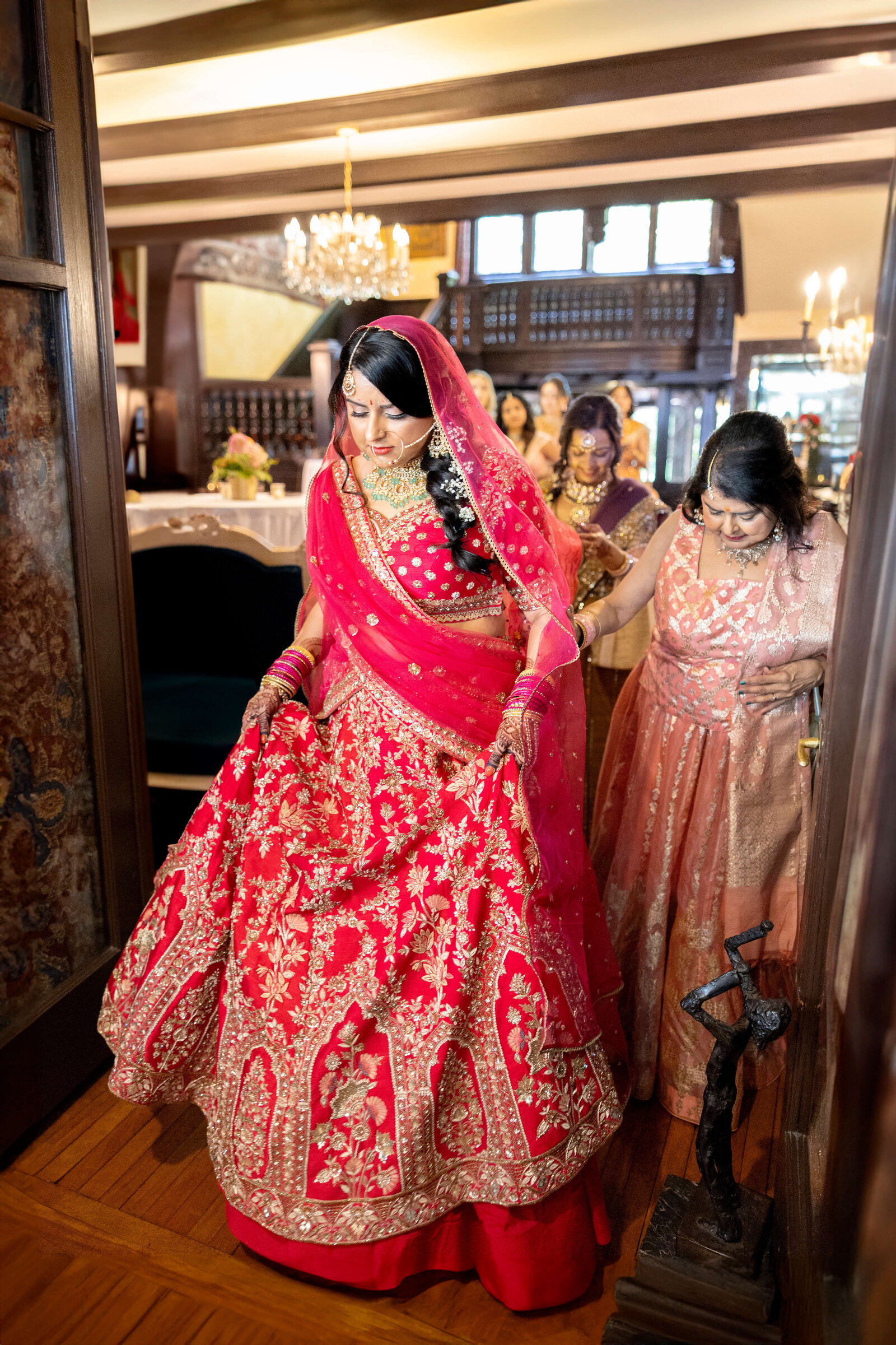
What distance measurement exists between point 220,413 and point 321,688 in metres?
8.70

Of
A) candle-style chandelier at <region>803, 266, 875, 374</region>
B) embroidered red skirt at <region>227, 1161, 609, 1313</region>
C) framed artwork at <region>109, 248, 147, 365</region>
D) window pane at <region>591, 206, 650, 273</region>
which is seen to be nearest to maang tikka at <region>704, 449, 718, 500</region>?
embroidered red skirt at <region>227, 1161, 609, 1313</region>

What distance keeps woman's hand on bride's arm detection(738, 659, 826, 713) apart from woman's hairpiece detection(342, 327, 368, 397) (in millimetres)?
980

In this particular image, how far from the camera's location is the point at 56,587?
1979mm

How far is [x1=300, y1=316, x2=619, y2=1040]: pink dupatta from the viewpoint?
5.63 ft

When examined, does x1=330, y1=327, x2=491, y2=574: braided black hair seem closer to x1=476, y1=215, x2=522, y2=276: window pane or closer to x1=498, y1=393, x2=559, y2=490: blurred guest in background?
x1=498, y1=393, x2=559, y2=490: blurred guest in background

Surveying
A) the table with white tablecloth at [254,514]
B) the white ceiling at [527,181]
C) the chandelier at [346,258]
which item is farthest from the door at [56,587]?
the chandelier at [346,258]

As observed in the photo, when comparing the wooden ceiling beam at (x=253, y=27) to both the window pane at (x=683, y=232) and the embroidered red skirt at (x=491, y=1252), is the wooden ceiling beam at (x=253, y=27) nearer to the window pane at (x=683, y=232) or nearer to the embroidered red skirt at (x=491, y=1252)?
the embroidered red skirt at (x=491, y=1252)

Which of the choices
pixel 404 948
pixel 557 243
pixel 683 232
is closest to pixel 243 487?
pixel 404 948

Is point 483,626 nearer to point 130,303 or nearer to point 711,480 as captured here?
point 711,480

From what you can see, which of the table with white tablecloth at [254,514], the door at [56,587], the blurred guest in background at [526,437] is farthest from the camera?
the table with white tablecloth at [254,514]

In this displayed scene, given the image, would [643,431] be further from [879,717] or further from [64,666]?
[879,717]

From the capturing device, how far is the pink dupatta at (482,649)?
1715 mm

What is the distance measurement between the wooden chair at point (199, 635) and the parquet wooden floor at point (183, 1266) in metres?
1.23

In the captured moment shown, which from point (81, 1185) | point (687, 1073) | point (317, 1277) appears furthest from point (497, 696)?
point (81, 1185)
